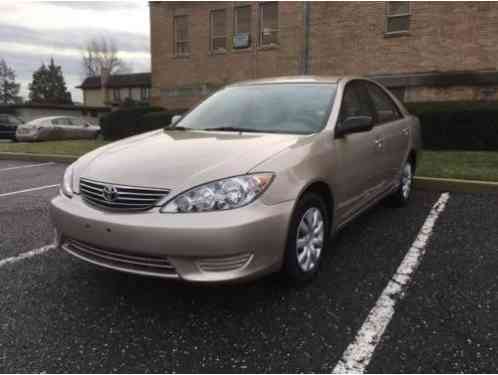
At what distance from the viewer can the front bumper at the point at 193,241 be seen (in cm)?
220

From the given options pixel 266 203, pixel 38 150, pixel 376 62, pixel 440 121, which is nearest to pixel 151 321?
pixel 266 203

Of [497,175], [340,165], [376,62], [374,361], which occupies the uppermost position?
[376,62]

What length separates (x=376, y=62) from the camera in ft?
44.2

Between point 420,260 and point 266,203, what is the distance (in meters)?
1.63

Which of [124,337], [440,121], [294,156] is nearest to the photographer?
[124,337]

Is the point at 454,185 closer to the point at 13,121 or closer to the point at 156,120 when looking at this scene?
the point at 156,120

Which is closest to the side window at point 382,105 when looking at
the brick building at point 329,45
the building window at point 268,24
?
the brick building at point 329,45

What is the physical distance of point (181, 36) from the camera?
17250 mm

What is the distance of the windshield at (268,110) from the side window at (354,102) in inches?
5.6

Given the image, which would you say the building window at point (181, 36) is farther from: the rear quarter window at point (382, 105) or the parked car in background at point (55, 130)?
the rear quarter window at point (382, 105)

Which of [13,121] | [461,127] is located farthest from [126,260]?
[13,121]

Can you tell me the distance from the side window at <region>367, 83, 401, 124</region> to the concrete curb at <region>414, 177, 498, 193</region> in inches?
61.0

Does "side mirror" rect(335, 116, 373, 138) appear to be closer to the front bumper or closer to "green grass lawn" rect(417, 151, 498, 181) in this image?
the front bumper

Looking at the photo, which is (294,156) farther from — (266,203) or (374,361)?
(374,361)
